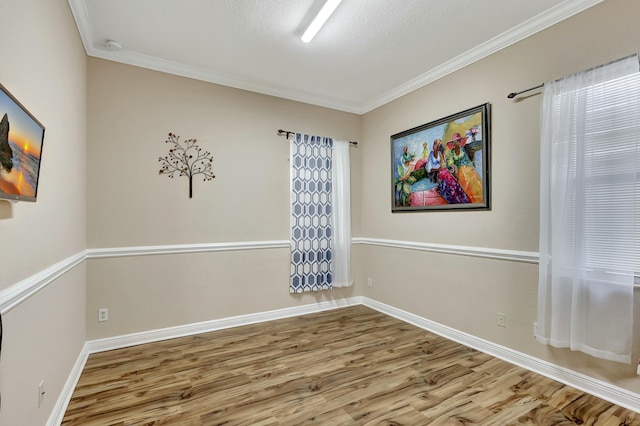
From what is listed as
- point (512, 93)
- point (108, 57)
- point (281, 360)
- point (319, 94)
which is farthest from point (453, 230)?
point (108, 57)

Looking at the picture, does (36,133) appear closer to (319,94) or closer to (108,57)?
(108,57)

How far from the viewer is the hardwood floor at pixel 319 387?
1868mm

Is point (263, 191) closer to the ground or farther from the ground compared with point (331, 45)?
closer to the ground

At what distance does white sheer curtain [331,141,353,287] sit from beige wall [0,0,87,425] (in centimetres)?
268

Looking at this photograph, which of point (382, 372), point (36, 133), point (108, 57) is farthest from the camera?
point (108, 57)

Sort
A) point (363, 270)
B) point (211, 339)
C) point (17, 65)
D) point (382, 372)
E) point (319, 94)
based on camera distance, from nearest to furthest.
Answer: point (17, 65) < point (382, 372) < point (211, 339) < point (319, 94) < point (363, 270)

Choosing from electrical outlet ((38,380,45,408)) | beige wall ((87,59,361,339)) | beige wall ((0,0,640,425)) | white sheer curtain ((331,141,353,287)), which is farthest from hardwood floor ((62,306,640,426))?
white sheer curtain ((331,141,353,287))

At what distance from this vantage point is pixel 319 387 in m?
2.19

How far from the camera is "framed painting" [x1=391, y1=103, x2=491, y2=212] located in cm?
280

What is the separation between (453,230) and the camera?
307 centimetres

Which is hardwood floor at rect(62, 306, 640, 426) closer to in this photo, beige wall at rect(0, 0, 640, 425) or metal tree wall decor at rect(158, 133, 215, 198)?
beige wall at rect(0, 0, 640, 425)

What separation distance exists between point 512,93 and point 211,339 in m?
3.61

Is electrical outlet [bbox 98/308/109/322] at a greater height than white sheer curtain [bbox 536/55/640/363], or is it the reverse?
white sheer curtain [bbox 536/55/640/363]

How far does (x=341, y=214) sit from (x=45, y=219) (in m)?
3.00
